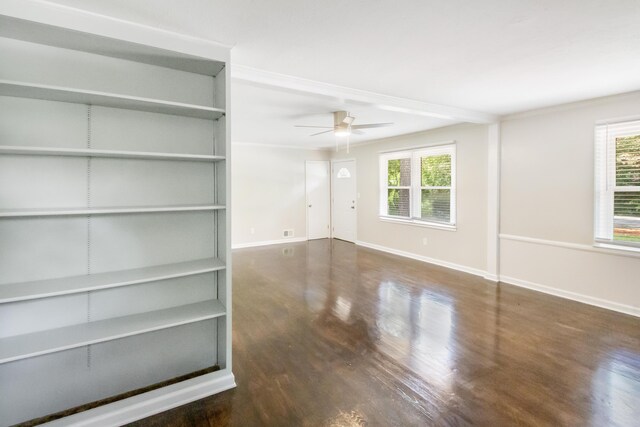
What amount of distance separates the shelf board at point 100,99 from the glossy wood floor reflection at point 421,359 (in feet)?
6.20

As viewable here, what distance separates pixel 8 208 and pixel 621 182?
5256 millimetres

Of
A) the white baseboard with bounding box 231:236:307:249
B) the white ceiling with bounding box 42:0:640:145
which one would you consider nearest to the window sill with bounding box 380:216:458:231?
the white baseboard with bounding box 231:236:307:249

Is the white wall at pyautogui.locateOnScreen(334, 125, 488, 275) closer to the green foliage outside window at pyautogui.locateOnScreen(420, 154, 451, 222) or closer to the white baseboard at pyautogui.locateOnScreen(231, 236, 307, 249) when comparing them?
the green foliage outside window at pyautogui.locateOnScreen(420, 154, 451, 222)

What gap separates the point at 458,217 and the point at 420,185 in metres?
0.98

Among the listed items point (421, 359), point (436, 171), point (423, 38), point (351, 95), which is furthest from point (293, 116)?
point (421, 359)

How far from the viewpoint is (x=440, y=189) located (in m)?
5.46

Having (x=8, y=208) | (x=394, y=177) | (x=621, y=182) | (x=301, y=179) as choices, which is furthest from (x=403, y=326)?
(x=301, y=179)

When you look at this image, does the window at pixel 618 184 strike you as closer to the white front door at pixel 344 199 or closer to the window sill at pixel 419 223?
the window sill at pixel 419 223

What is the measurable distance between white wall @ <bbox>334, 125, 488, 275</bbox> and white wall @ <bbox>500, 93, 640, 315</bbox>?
0.35 m

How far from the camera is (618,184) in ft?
11.4

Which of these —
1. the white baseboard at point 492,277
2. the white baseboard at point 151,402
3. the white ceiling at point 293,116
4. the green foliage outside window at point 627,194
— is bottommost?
the white baseboard at point 151,402

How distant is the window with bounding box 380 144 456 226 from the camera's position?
533 cm

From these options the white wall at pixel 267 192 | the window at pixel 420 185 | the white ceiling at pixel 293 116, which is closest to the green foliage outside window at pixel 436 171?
the window at pixel 420 185

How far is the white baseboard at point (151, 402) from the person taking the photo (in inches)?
72.4
